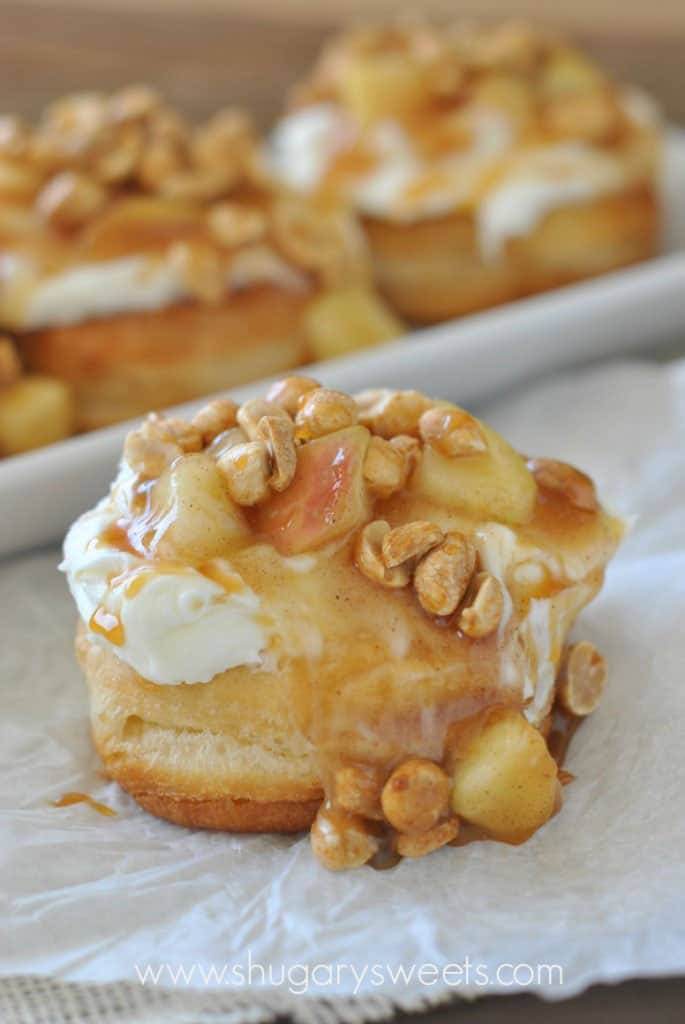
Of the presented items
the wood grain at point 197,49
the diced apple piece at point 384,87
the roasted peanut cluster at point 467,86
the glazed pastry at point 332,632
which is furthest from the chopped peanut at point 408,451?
the wood grain at point 197,49

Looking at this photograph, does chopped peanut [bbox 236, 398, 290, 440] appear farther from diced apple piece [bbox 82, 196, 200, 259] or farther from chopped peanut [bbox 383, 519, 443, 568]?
diced apple piece [bbox 82, 196, 200, 259]

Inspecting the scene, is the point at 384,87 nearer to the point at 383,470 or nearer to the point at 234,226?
the point at 234,226

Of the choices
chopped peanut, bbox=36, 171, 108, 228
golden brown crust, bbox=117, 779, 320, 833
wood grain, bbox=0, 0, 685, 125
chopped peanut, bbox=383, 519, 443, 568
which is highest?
wood grain, bbox=0, 0, 685, 125

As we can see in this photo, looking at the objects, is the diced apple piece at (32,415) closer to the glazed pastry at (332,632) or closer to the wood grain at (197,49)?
the glazed pastry at (332,632)

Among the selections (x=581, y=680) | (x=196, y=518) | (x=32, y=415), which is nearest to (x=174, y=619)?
(x=196, y=518)

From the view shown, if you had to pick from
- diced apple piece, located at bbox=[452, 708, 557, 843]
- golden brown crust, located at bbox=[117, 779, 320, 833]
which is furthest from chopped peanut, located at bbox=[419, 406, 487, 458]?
golden brown crust, located at bbox=[117, 779, 320, 833]
